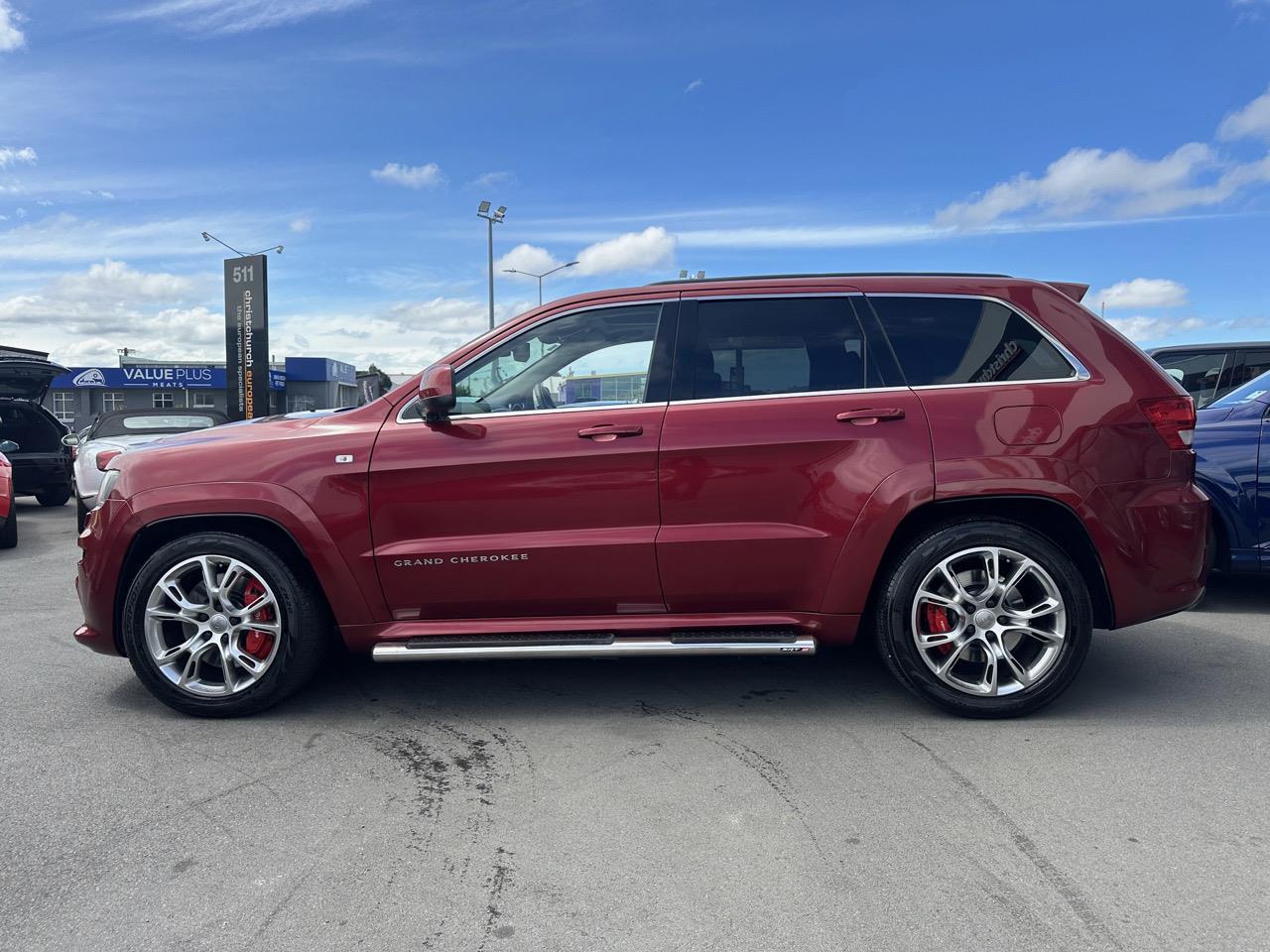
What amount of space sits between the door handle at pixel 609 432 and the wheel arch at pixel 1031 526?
1170 millimetres

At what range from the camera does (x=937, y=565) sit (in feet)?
12.7

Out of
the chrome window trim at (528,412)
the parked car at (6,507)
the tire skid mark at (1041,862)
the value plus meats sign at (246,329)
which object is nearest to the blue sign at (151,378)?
the value plus meats sign at (246,329)

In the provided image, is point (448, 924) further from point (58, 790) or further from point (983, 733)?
point (983, 733)

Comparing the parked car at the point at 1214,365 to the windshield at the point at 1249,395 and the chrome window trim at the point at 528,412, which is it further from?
the chrome window trim at the point at 528,412

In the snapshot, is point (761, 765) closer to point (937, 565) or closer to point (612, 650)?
point (612, 650)

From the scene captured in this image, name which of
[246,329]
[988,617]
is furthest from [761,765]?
[246,329]

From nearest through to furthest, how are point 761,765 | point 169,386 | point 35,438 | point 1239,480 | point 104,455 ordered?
point 761,765 → point 1239,480 → point 104,455 → point 35,438 → point 169,386

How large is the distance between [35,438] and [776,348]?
42.8ft

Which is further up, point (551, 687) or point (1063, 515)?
point (1063, 515)

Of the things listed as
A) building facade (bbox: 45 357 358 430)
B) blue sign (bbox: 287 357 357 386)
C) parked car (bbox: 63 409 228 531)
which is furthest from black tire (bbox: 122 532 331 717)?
blue sign (bbox: 287 357 357 386)

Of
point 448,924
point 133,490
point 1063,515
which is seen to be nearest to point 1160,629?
point 1063,515

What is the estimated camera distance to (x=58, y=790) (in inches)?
133

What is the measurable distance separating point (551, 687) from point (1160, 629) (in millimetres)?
3663

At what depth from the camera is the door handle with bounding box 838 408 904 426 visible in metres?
3.89
